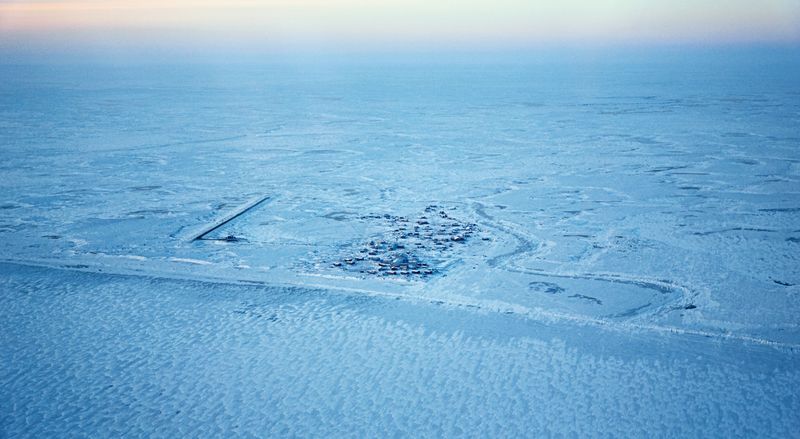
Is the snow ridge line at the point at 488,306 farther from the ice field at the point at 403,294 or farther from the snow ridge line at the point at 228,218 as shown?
the snow ridge line at the point at 228,218

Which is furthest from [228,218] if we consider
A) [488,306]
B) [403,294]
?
[488,306]

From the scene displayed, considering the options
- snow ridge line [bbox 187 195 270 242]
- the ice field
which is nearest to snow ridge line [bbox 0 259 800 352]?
the ice field

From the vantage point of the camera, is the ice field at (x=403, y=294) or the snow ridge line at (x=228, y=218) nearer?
the ice field at (x=403, y=294)

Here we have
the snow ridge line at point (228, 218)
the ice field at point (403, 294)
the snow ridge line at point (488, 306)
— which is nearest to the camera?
the ice field at point (403, 294)

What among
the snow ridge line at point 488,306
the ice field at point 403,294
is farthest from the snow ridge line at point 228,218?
the snow ridge line at point 488,306

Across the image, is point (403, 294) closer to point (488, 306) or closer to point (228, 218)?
point (488, 306)

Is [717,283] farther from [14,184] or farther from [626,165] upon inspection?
[14,184]

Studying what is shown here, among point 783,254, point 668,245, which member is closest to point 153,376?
point 668,245

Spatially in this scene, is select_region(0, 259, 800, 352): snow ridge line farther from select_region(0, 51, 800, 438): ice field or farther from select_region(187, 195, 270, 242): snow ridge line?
select_region(187, 195, 270, 242): snow ridge line

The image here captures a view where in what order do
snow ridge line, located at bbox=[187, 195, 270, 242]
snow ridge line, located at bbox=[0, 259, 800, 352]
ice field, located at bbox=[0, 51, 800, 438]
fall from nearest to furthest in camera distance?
ice field, located at bbox=[0, 51, 800, 438]
snow ridge line, located at bbox=[0, 259, 800, 352]
snow ridge line, located at bbox=[187, 195, 270, 242]

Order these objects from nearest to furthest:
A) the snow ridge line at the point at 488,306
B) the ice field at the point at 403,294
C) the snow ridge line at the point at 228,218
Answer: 1. the ice field at the point at 403,294
2. the snow ridge line at the point at 488,306
3. the snow ridge line at the point at 228,218
